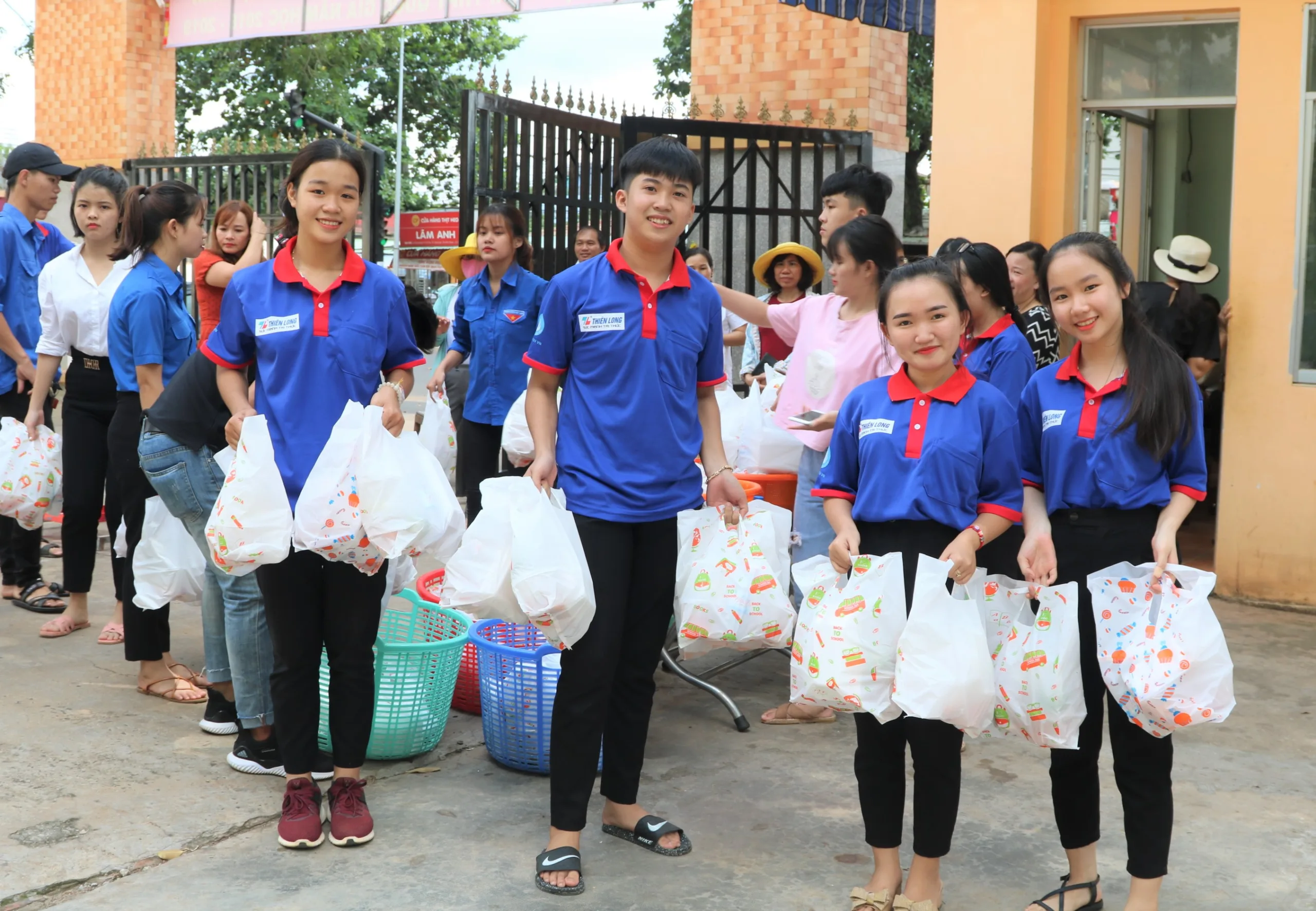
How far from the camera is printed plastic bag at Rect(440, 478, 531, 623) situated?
10.1 feet

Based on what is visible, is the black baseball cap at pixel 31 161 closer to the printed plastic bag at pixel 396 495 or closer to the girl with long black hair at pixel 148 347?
the girl with long black hair at pixel 148 347

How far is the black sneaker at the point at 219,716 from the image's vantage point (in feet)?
14.2

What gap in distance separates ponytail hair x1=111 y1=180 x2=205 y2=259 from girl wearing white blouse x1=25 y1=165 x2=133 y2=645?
1.61ft

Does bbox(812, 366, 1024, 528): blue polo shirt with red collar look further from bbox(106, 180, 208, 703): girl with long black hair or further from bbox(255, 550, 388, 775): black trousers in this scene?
bbox(106, 180, 208, 703): girl with long black hair

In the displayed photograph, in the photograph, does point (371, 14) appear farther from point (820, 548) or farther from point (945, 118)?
point (820, 548)

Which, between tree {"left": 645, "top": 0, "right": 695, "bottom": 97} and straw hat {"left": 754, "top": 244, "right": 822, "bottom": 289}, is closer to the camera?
straw hat {"left": 754, "top": 244, "right": 822, "bottom": 289}

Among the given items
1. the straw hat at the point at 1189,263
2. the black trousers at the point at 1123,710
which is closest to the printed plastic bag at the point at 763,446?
the black trousers at the point at 1123,710

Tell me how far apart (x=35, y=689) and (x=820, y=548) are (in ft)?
9.61

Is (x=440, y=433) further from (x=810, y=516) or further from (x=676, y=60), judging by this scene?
(x=676, y=60)

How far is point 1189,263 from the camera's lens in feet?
22.7

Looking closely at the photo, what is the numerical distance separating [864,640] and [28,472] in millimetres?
4067

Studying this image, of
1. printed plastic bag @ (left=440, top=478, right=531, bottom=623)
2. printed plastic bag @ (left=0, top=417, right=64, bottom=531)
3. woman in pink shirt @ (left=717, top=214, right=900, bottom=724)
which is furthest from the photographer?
printed plastic bag @ (left=0, top=417, right=64, bottom=531)

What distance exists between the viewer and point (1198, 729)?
457 centimetres

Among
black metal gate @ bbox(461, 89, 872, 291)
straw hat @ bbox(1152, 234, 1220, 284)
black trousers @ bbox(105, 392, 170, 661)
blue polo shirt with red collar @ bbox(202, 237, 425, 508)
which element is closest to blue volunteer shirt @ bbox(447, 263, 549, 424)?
black metal gate @ bbox(461, 89, 872, 291)
